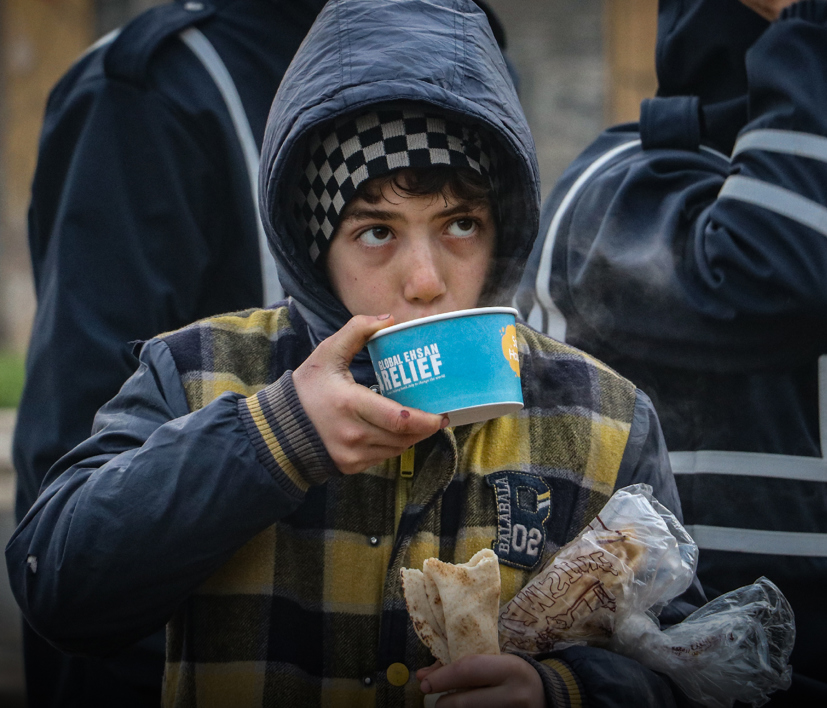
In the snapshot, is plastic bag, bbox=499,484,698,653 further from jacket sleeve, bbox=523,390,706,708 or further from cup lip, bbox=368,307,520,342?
cup lip, bbox=368,307,520,342

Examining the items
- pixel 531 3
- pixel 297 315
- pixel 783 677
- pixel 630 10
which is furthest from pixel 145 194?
pixel 531 3

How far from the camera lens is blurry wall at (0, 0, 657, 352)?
26.1 ft

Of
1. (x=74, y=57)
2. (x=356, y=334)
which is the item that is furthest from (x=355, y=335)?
(x=74, y=57)

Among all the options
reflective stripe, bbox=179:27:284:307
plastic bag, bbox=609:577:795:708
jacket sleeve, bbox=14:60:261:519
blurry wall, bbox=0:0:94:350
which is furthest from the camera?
blurry wall, bbox=0:0:94:350

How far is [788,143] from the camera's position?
178 cm

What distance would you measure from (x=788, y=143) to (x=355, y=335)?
1.10 meters

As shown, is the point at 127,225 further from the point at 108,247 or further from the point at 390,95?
the point at 390,95

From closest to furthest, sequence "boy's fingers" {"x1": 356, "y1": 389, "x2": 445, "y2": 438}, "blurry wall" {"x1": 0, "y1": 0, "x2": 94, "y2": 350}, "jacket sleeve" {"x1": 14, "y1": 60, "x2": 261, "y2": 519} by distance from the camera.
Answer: "boy's fingers" {"x1": 356, "y1": 389, "x2": 445, "y2": 438}
"jacket sleeve" {"x1": 14, "y1": 60, "x2": 261, "y2": 519}
"blurry wall" {"x1": 0, "y1": 0, "x2": 94, "y2": 350}

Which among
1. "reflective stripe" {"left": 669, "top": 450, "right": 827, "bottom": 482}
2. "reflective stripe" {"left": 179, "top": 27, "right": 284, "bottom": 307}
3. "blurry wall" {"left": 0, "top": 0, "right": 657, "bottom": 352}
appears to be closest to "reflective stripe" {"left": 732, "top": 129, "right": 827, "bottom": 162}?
"reflective stripe" {"left": 669, "top": 450, "right": 827, "bottom": 482}

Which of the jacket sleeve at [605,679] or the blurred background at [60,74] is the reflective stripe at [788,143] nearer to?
the jacket sleeve at [605,679]

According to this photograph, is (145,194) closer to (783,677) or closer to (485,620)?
(485,620)

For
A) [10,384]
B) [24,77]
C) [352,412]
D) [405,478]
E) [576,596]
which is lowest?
[10,384]

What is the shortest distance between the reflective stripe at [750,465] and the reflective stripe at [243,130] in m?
1.07

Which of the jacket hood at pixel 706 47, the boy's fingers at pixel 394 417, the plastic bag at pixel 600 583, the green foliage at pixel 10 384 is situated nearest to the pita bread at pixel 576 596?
the plastic bag at pixel 600 583
